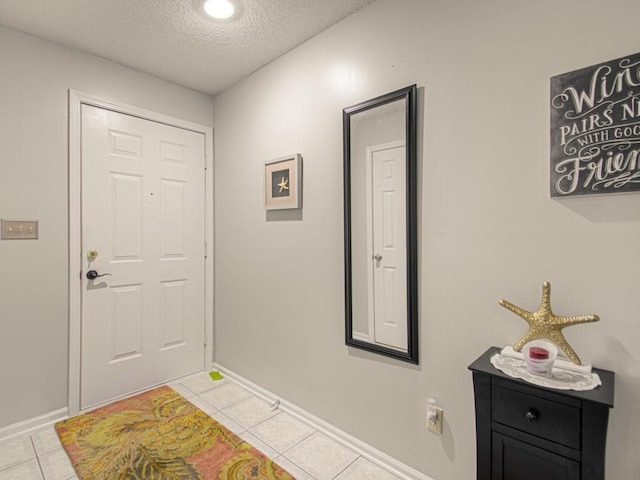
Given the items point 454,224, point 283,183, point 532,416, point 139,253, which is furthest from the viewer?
point 139,253

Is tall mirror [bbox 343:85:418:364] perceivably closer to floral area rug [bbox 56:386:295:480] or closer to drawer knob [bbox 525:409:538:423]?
drawer knob [bbox 525:409:538:423]

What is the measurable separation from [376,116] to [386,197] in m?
0.43

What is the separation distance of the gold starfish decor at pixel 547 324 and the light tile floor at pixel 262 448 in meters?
1.08

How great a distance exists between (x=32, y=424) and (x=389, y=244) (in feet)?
8.07

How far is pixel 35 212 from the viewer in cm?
219

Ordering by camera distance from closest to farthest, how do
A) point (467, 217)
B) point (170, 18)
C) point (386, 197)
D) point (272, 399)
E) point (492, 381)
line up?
point (492, 381) < point (467, 217) < point (386, 197) < point (170, 18) < point (272, 399)

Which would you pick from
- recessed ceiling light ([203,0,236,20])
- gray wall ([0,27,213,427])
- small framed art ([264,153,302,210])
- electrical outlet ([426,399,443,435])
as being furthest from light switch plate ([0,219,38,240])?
electrical outlet ([426,399,443,435])

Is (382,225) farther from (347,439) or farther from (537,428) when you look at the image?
(347,439)

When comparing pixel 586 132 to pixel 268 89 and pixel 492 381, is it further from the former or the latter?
pixel 268 89

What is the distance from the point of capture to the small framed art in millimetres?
2271

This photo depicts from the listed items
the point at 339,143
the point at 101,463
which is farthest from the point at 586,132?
the point at 101,463

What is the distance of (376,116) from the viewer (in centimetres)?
183

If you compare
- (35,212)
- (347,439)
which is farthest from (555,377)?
(35,212)

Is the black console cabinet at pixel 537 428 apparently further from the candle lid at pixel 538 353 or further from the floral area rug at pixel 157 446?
the floral area rug at pixel 157 446
